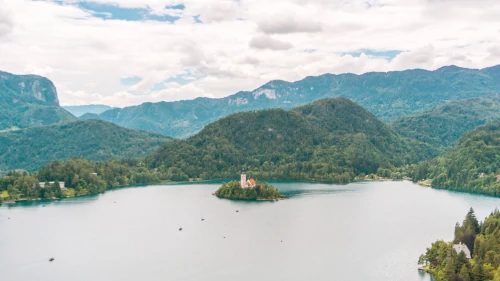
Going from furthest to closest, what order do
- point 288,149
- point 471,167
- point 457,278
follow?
1. point 288,149
2. point 471,167
3. point 457,278

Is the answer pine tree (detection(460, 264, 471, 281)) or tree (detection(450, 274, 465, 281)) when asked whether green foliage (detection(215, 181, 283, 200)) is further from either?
tree (detection(450, 274, 465, 281))

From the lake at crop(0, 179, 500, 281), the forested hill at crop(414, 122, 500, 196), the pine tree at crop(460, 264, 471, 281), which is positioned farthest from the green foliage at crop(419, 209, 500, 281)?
the forested hill at crop(414, 122, 500, 196)

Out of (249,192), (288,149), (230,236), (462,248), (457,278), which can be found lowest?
(230,236)

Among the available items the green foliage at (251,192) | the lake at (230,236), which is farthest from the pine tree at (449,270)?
the green foliage at (251,192)

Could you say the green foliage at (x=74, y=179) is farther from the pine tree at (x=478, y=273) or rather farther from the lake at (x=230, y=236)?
the pine tree at (x=478, y=273)

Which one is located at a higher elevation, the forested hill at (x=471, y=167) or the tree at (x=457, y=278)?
the forested hill at (x=471, y=167)

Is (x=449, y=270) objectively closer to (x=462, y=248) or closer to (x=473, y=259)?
(x=473, y=259)

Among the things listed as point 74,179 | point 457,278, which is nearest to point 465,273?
point 457,278
